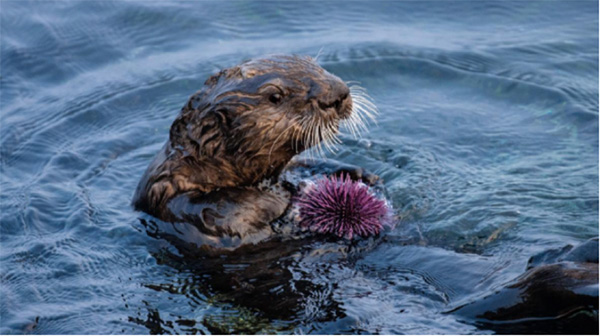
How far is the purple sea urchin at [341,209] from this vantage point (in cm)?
535

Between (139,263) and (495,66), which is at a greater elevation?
(495,66)

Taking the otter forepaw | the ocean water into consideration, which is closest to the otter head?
the ocean water

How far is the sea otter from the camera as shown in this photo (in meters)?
5.18

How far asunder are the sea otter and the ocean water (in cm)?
26

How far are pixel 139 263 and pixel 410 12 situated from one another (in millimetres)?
5839

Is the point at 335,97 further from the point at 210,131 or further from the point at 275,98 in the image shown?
the point at 210,131

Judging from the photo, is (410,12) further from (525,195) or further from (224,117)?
(224,117)

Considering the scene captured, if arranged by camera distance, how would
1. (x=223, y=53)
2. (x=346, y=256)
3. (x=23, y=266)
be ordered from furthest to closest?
(x=223, y=53) < (x=23, y=266) < (x=346, y=256)

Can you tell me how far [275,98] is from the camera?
5168 mm

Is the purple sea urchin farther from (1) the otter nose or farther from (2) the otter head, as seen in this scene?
(1) the otter nose

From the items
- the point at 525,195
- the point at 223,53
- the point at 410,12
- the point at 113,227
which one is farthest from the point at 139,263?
the point at 410,12

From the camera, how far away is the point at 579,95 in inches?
322

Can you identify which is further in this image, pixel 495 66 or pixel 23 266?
pixel 495 66

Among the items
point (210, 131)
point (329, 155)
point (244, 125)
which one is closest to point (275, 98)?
point (244, 125)
